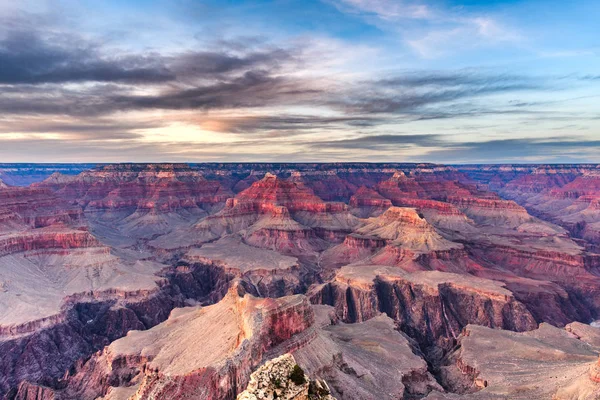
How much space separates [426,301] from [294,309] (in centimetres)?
6493

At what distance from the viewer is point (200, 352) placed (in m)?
54.0

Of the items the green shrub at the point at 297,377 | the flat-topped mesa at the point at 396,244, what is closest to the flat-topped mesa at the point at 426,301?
the flat-topped mesa at the point at 396,244

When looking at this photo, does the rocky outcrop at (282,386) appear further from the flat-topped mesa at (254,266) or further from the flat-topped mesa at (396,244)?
the flat-topped mesa at (396,244)

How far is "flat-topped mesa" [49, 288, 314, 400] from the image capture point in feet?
132

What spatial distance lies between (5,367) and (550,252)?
530 ft

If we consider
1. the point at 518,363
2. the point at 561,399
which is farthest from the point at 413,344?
the point at 561,399

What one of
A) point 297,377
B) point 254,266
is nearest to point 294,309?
point 297,377

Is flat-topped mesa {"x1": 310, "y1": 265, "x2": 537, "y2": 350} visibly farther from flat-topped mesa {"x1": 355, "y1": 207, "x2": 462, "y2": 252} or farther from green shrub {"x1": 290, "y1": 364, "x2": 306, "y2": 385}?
green shrub {"x1": 290, "y1": 364, "x2": 306, "y2": 385}

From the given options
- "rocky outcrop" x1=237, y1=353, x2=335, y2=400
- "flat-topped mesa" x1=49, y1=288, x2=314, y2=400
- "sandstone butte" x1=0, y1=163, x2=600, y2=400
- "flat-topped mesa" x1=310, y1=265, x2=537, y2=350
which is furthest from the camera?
"flat-topped mesa" x1=310, y1=265, x2=537, y2=350

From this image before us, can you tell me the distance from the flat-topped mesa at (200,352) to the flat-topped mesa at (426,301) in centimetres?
4823

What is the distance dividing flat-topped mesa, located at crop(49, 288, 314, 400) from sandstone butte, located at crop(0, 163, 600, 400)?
0.23 meters

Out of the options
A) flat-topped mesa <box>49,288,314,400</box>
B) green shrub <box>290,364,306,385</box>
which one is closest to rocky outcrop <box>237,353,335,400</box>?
green shrub <box>290,364,306,385</box>

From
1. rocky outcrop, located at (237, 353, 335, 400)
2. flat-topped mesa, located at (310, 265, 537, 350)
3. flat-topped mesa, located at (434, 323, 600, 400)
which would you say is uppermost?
rocky outcrop, located at (237, 353, 335, 400)

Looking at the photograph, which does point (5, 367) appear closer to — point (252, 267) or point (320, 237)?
point (252, 267)
